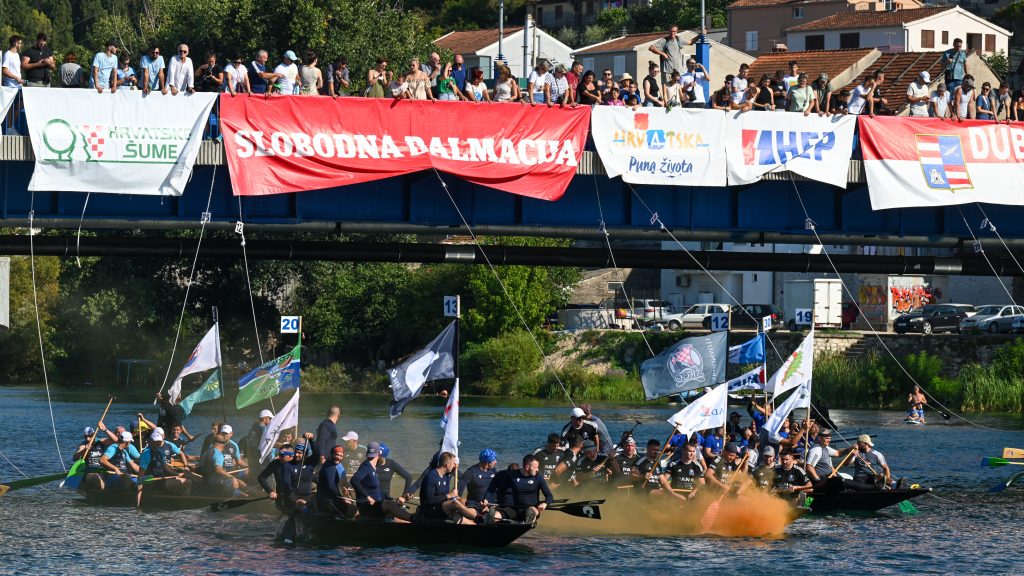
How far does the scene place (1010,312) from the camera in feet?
214

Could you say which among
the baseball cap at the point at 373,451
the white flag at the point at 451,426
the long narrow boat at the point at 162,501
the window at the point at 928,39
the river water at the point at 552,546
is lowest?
the river water at the point at 552,546

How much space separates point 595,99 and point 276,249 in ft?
23.3

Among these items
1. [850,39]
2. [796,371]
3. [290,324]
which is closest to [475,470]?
[290,324]

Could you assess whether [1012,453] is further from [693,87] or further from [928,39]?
[928,39]

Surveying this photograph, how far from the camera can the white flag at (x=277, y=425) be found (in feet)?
88.5

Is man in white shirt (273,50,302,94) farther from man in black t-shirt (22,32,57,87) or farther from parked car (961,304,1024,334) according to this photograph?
parked car (961,304,1024,334)

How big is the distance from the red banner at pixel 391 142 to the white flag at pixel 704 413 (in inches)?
195

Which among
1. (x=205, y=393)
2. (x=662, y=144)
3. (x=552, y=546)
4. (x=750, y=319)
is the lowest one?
(x=552, y=546)

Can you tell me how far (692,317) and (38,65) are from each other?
49.7 meters

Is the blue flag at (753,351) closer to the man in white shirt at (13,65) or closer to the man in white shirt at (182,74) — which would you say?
the man in white shirt at (182,74)

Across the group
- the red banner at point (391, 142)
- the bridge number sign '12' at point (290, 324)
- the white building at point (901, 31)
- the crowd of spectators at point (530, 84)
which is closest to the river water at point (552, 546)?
the bridge number sign '12' at point (290, 324)

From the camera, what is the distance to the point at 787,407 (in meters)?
29.7

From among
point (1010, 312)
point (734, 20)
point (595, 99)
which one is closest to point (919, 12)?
point (734, 20)

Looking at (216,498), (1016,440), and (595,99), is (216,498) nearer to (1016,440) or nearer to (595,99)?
(595,99)
